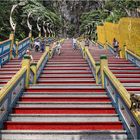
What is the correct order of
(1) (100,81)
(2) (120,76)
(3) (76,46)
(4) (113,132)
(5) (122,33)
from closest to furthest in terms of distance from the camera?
(4) (113,132)
(1) (100,81)
(2) (120,76)
(5) (122,33)
(3) (76,46)

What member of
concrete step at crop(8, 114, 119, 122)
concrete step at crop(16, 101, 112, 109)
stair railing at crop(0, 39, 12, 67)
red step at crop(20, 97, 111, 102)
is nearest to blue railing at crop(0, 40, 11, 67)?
stair railing at crop(0, 39, 12, 67)

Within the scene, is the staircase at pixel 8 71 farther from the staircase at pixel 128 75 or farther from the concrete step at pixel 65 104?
the staircase at pixel 128 75

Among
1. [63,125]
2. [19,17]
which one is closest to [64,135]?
[63,125]

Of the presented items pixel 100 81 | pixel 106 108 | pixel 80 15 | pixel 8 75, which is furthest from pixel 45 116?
pixel 80 15

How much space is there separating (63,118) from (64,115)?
77 mm

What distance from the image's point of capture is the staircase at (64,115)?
6336mm

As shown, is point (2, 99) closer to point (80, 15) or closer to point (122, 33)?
point (122, 33)

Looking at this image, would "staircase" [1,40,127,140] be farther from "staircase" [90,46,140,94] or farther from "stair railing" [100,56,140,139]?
"staircase" [90,46,140,94]

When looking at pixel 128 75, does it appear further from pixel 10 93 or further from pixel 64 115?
pixel 10 93

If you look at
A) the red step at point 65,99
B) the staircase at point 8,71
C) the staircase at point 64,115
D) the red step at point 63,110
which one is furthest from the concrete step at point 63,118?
the staircase at point 8,71

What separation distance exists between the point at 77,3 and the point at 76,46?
89.9 meters

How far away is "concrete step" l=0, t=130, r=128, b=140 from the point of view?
628 centimetres

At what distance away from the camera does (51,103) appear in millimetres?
8148

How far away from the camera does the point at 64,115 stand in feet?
23.8
